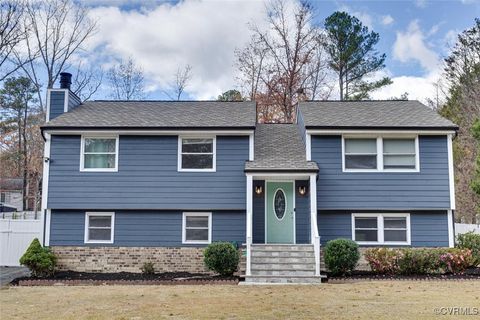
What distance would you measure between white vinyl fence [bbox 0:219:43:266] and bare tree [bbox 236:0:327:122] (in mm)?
15277

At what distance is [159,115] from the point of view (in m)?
16.0

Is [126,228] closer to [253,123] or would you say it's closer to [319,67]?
[253,123]

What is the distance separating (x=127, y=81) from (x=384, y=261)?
23.4 metres

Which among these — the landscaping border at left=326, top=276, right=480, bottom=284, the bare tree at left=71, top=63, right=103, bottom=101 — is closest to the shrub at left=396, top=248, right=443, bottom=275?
the landscaping border at left=326, top=276, right=480, bottom=284

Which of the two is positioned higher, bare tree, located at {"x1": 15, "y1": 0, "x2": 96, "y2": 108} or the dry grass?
bare tree, located at {"x1": 15, "y1": 0, "x2": 96, "y2": 108}

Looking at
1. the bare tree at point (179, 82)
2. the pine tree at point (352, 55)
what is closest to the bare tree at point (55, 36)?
the bare tree at point (179, 82)

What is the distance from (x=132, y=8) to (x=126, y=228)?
1085 cm

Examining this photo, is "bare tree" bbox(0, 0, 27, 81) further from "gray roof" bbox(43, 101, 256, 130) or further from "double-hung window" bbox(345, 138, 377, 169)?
"double-hung window" bbox(345, 138, 377, 169)

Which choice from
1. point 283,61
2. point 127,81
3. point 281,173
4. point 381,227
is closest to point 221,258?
point 281,173

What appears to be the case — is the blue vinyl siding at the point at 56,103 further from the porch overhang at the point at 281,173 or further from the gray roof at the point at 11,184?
the gray roof at the point at 11,184

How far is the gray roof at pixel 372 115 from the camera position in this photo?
48.0 ft

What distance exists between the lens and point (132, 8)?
67.0ft

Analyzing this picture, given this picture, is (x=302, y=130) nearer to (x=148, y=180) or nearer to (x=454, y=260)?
(x=148, y=180)

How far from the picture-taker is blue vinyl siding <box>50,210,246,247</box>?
14.6 metres
